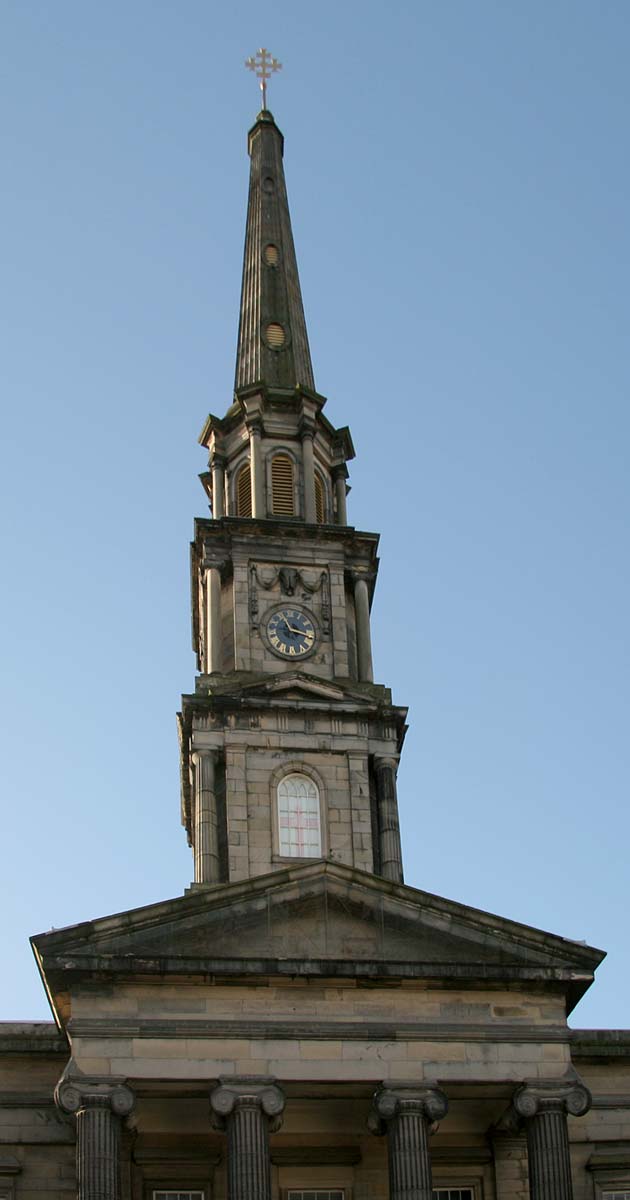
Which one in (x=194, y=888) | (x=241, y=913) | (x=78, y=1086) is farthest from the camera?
(x=194, y=888)

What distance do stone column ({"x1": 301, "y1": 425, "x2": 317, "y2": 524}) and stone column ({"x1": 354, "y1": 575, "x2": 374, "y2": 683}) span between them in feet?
6.59

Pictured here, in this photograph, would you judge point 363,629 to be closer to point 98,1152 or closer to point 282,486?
point 282,486

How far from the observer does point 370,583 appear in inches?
1957

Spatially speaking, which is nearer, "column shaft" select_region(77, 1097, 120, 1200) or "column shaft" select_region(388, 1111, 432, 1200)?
"column shaft" select_region(77, 1097, 120, 1200)

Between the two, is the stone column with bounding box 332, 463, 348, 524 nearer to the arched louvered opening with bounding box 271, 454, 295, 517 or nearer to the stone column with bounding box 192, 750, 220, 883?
the arched louvered opening with bounding box 271, 454, 295, 517

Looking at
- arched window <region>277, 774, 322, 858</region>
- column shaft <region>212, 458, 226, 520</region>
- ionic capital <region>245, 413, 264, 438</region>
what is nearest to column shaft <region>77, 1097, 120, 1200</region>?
arched window <region>277, 774, 322, 858</region>

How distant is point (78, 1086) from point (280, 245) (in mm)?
28884

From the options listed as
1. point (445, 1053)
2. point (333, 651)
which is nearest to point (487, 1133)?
point (445, 1053)

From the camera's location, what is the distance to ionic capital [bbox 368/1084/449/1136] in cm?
3488

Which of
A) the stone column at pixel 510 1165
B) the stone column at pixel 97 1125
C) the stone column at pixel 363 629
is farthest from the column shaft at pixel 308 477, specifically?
the stone column at pixel 97 1125

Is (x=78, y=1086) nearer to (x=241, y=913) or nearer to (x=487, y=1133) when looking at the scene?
(x=241, y=913)

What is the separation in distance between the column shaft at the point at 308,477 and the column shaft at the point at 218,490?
2263 millimetres

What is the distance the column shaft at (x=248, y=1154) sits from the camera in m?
33.6

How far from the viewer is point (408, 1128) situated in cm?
3478
